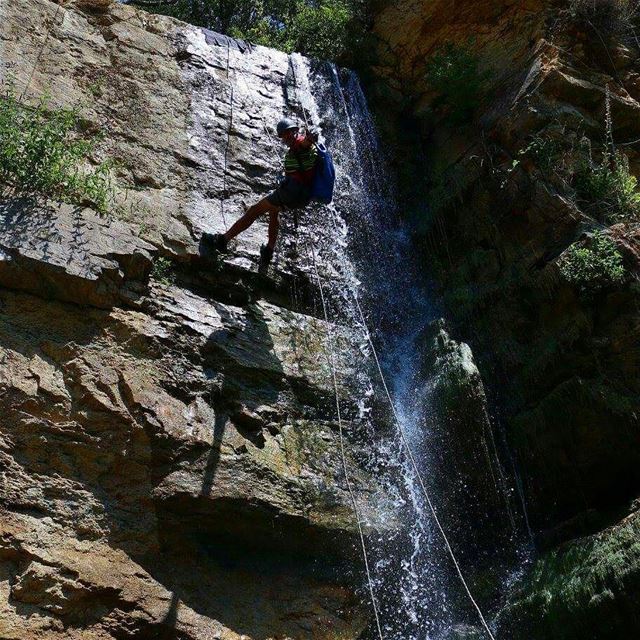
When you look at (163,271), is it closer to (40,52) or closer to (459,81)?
(40,52)

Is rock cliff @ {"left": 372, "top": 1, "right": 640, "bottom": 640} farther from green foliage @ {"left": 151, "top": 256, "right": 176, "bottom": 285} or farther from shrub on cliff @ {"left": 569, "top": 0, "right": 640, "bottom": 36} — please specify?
green foliage @ {"left": 151, "top": 256, "right": 176, "bottom": 285}

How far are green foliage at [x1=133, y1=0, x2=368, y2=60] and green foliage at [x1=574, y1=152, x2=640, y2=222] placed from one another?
5.13 m

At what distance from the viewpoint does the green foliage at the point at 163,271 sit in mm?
7203

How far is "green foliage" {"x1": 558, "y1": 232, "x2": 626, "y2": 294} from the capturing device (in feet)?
24.7

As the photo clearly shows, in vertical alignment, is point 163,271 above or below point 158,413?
above

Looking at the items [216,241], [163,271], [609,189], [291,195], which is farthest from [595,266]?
[163,271]

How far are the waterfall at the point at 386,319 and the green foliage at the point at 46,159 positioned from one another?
9.70 ft

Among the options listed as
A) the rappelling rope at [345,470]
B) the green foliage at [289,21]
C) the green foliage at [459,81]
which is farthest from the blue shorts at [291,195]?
the green foliage at [289,21]

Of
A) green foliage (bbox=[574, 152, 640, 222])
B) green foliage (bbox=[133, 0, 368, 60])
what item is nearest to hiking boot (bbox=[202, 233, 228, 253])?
green foliage (bbox=[574, 152, 640, 222])

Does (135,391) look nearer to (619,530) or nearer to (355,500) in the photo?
(355,500)

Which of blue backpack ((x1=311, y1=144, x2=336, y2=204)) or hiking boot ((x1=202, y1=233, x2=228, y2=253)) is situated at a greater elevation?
blue backpack ((x1=311, y1=144, x2=336, y2=204))

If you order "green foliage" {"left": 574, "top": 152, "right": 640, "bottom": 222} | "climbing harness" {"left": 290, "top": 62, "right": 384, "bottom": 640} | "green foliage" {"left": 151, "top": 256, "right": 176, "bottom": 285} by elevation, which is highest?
"green foliage" {"left": 574, "top": 152, "right": 640, "bottom": 222}

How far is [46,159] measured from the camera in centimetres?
683

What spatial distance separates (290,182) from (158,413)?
2.90m
